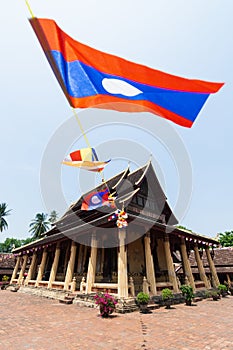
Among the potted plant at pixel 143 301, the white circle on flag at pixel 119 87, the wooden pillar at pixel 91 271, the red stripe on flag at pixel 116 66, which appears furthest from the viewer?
the wooden pillar at pixel 91 271

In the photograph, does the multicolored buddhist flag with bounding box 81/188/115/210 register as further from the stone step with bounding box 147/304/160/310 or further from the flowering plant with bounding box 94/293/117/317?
the stone step with bounding box 147/304/160/310

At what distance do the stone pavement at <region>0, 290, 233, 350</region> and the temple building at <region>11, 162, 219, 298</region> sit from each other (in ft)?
8.50

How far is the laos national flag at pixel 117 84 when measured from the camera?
23.1 feet

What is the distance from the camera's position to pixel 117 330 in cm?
802

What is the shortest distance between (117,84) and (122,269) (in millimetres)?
9418

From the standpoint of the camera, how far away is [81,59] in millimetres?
7500

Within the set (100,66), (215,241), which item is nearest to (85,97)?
(100,66)

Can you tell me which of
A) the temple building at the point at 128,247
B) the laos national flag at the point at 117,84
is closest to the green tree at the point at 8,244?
the temple building at the point at 128,247

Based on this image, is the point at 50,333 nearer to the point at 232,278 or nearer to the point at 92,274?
the point at 92,274

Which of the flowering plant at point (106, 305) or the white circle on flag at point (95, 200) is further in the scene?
the white circle on flag at point (95, 200)

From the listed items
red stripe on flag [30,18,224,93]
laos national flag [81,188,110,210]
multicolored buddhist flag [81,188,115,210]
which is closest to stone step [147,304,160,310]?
multicolored buddhist flag [81,188,115,210]

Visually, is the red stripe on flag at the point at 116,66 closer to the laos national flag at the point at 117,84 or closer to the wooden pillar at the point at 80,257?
the laos national flag at the point at 117,84

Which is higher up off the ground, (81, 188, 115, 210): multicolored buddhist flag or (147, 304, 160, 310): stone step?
(81, 188, 115, 210): multicolored buddhist flag

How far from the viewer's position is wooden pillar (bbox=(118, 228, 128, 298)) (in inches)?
468
